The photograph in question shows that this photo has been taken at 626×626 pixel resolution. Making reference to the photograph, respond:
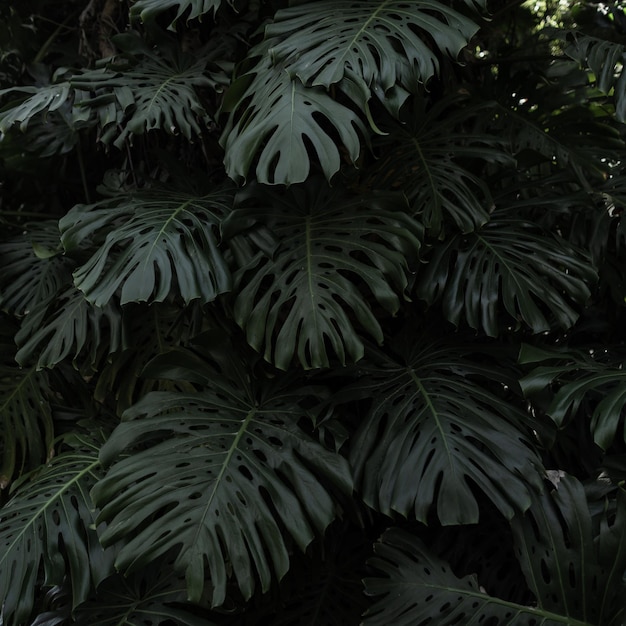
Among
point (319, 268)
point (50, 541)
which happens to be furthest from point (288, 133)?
point (50, 541)

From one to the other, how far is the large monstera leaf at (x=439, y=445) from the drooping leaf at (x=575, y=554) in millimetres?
51

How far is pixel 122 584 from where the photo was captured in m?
1.46

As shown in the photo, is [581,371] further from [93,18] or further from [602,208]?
[93,18]

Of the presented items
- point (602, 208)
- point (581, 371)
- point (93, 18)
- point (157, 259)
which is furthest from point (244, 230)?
point (93, 18)

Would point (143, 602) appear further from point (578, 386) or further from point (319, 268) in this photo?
point (578, 386)

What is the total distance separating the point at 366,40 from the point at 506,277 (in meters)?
0.52

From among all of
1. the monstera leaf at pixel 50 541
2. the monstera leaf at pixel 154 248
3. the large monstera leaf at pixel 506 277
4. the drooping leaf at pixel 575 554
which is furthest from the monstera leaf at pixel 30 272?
the drooping leaf at pixel 575 554

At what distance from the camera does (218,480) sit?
1.25 m

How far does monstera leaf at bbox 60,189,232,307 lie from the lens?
54.2 inches

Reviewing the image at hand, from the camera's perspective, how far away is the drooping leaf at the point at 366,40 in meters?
1.35

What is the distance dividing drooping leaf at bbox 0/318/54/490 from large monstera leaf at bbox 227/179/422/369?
2.10 feet

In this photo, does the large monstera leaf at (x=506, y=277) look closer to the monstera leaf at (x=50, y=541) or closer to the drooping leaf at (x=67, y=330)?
the drooping leaf at (x=67, y=330)

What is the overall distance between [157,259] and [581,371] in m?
0.81

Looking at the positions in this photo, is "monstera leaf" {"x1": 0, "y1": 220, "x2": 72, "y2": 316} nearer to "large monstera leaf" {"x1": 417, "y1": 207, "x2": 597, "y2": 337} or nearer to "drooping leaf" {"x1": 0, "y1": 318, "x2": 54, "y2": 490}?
"drooping leaf" {"x1": 0, "y1": 318, "x2": 54, "y2": 490}
